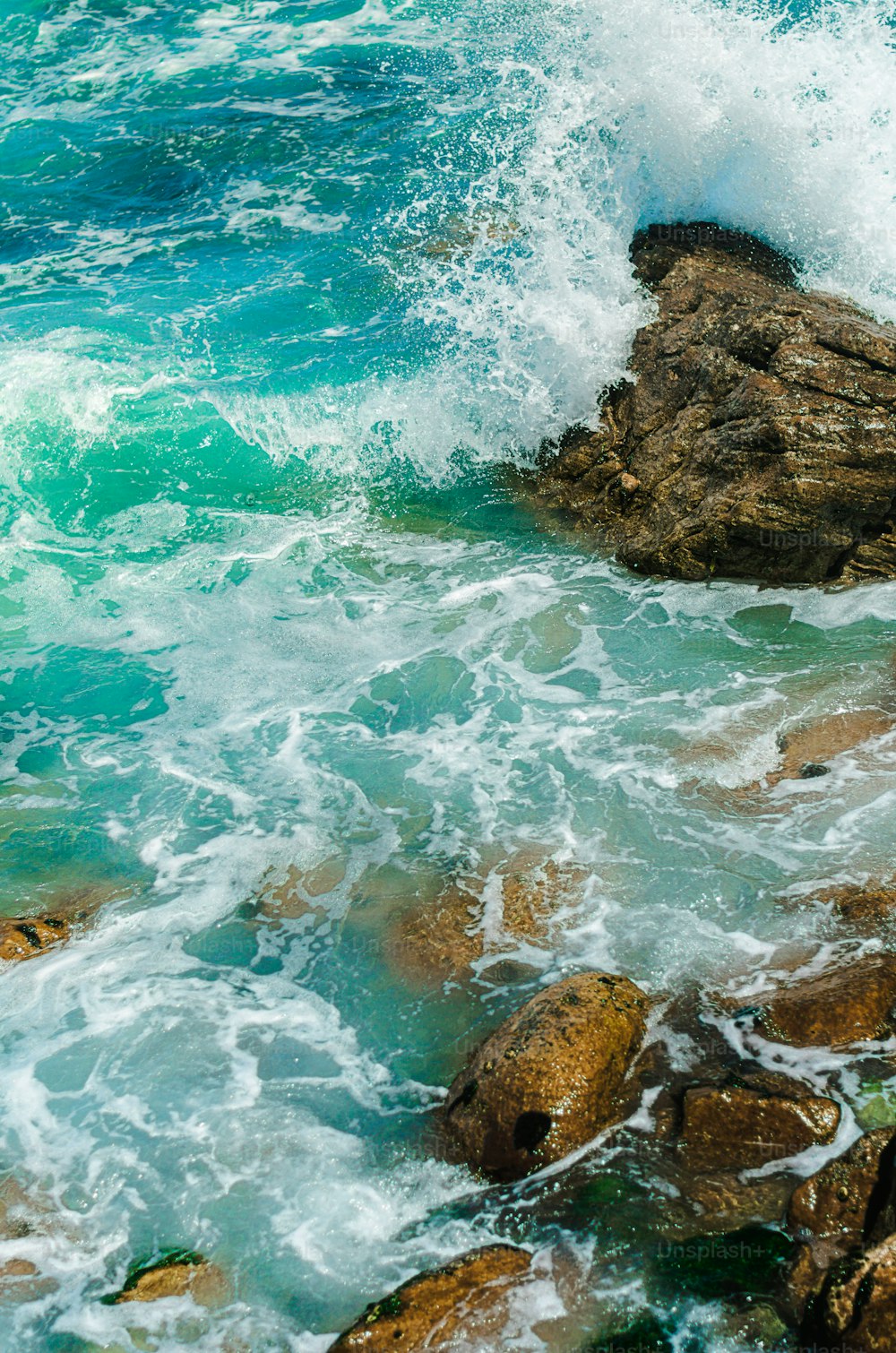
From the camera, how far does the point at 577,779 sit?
5293 millimetres

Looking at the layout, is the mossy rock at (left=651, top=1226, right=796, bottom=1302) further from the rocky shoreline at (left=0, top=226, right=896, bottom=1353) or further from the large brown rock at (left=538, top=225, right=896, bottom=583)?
the large brown rock at (left=538, top=225, right=896, bottom=583)

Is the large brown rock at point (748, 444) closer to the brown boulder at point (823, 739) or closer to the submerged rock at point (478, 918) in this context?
the brown boulder at point (823, 739)

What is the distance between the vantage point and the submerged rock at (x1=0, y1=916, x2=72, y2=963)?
15.2 feet

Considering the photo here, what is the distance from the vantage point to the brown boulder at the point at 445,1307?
2842mm

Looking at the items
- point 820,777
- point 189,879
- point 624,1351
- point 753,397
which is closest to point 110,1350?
point 624,1351

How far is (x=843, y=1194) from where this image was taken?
2.96 meters

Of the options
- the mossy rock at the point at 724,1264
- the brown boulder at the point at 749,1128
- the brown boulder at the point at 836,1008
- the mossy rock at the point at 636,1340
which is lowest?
the mossy rock at the point at 636,1340

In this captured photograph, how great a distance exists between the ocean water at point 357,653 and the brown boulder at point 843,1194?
0.29m

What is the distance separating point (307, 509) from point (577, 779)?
14.1ft

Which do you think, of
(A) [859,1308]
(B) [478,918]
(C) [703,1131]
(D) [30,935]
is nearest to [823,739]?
(B) [478,918]

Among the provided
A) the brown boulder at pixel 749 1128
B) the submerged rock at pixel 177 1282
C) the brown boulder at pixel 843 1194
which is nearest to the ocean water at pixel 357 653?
the submerged rock at pixel 177 1282

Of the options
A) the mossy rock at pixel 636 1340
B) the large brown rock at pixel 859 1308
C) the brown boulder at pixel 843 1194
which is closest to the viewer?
the large brown rock at pixel 859 1308

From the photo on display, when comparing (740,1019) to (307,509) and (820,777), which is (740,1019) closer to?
(820,777)

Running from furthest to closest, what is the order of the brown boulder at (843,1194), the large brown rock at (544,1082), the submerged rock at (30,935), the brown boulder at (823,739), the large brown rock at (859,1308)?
1. the brown boulder at (823,739)
2. the submerged rock at (30,935)
3. the large brown rock at (544,1082)
4. the brown boulder at (843,1194)
5. the large brown rock at (859,1308)
